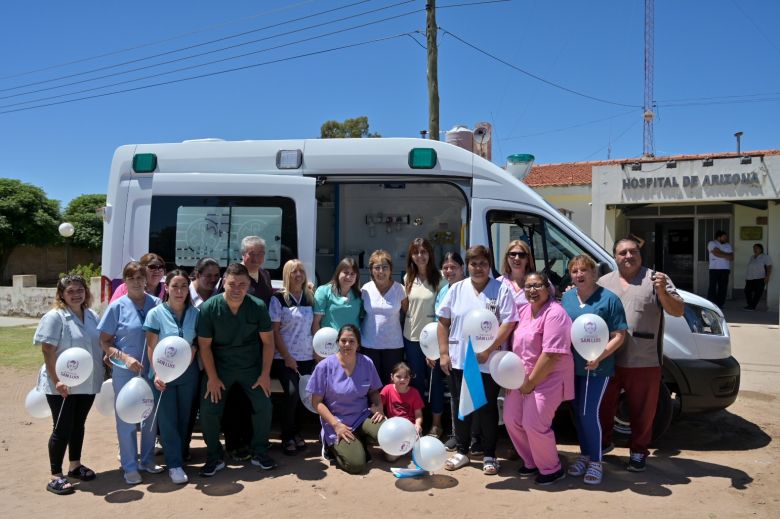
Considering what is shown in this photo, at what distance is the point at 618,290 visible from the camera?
418 centimetres

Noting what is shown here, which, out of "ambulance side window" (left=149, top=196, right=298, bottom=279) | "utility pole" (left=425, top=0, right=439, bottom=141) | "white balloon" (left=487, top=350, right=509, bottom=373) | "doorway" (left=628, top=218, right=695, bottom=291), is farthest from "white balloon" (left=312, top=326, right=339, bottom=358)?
"doorway" (left=628, top=218, right=695, bottom=291)

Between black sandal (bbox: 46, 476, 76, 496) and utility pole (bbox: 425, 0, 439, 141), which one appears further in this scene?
utility pole (bbox: 425, 0, 439, 141)

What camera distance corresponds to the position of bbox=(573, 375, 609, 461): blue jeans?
13.1 feet

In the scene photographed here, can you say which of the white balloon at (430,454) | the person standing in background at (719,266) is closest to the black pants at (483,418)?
the white balloon at (430,454)

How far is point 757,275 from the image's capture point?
42.9 ft

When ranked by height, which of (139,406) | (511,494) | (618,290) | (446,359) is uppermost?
(618,290)

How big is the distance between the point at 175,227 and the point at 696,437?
496 cm

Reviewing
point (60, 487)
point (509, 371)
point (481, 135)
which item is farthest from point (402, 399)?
point (481, 135)

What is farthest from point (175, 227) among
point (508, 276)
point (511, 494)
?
point (511, 494)

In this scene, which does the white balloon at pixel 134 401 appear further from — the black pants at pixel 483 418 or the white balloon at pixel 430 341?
the black pants at pixel 483 418

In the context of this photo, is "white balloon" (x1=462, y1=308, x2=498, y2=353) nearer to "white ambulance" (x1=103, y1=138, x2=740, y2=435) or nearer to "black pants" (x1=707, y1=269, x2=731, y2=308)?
"white ambulance" (x1=103, y1=138, x2=740, y2=435)

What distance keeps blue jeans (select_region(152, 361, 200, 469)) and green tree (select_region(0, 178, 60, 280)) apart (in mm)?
26742

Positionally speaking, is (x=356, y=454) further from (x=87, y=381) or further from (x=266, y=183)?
(x=266, y=183)

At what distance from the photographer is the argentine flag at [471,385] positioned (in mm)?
4047
